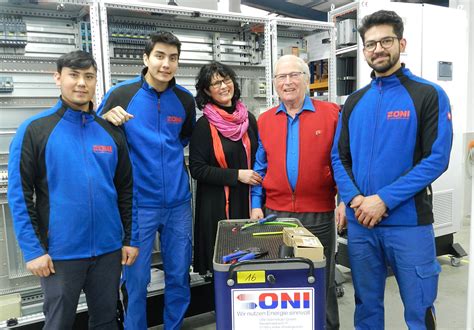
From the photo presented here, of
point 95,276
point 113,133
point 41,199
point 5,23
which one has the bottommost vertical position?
point 95,276

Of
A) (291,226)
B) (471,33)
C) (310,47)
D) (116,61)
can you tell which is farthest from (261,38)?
(471,33)

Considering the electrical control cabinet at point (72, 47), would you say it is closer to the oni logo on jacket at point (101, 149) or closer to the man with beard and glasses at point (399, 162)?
the oni logo on jacket at point (101, 149)

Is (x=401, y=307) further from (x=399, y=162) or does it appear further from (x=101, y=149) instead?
(x=101, y=149)

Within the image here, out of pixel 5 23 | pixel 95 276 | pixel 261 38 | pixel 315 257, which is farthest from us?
pixel 261 38

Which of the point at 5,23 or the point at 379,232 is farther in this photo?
the point at 5,23

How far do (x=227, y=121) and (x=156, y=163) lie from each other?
0.45m

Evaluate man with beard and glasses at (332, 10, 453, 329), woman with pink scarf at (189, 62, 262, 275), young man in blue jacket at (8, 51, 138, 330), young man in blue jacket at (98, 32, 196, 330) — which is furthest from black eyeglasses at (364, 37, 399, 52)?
young man in blue jacket at (8, 51, 138, 330)

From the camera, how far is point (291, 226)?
1557mm

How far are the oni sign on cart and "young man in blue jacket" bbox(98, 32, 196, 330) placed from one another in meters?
0.98

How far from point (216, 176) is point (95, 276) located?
0.77 meters

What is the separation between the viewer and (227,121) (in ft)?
7.01

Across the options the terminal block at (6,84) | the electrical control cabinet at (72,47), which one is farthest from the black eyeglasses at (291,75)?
the terminal block at (6,84)

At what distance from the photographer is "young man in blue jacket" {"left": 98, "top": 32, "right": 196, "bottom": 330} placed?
1.98 metres

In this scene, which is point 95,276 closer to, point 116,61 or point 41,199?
point 41,199
